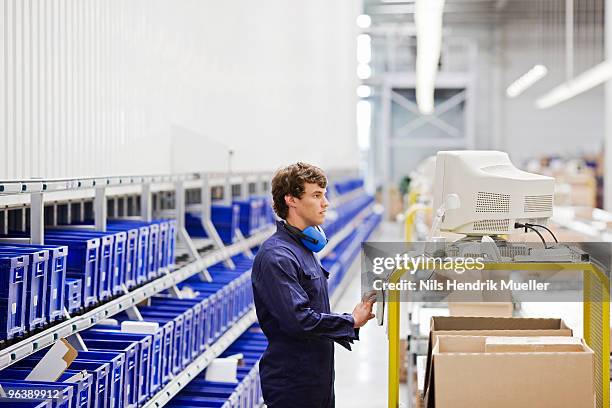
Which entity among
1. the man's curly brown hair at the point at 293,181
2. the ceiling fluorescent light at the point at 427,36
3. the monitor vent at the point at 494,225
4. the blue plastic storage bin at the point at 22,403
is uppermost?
the ceiling fluorescent light at the point at 427,36

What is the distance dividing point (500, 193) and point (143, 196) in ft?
6.92

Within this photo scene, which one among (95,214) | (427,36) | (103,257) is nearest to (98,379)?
(103,257)

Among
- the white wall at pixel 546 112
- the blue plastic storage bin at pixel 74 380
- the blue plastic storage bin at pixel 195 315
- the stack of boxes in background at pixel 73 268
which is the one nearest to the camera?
the stack of boxes in background at pixel 73 268

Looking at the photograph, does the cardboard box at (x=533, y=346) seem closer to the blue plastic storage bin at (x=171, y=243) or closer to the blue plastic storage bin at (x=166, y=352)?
the blue plastic storage bin at (x=166, y=352)

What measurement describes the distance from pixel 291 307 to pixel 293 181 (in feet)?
1.64

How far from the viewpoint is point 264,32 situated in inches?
322

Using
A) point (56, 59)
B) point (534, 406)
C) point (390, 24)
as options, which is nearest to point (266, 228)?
point (56, 59)

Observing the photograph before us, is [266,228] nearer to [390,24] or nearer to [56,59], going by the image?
[56,59]

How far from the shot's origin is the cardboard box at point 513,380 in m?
2.47

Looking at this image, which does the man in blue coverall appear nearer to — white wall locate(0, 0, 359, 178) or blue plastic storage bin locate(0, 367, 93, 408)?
blue plastic storage bin locate(0, 367, 93, 408)

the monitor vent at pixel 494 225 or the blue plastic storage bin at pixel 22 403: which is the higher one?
the monitor vent at pixel 494 225

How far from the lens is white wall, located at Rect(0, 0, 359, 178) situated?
333 centimetres

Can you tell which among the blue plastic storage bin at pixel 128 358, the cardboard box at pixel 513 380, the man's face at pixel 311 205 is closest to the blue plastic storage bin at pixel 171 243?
the blue plastic storage bin at pixel 128 358

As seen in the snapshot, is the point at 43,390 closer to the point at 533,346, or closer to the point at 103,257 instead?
the point at 103,257
